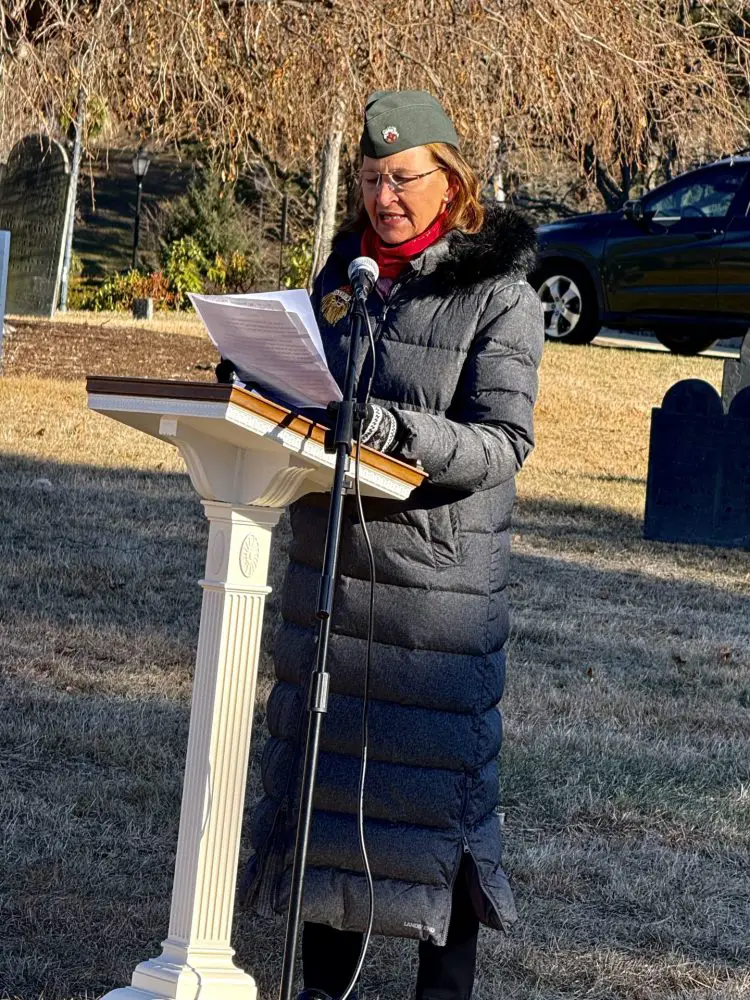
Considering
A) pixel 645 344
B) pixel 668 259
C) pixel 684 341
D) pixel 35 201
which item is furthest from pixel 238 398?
pixel 645 344

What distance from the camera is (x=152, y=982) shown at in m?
2.91

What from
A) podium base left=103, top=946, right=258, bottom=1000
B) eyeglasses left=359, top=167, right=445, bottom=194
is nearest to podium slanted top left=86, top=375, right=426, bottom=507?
eyeglasses left=359, top=167, right=445, bottom=194

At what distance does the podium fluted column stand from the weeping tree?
8130 mm

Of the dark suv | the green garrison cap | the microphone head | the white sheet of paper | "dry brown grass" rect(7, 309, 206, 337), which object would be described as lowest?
the white sheet of paper

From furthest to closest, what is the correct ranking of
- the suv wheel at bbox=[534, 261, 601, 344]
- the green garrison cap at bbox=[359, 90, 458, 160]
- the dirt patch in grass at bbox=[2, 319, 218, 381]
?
→ the suv wheel at bbox=[534, 261, 601, 344] → the dirt patch in grass at bbox=[2, 319, 218, 381] → the green garrison cap at bbox=[359, 90, 458, 160]

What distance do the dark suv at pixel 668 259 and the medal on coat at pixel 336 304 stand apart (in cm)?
1239

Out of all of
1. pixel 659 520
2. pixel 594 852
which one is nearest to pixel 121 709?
pixel 594 852

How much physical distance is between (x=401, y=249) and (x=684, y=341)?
15044 mm

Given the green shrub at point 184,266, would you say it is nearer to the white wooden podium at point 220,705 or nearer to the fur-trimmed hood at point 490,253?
the fur-trimmed hood at point 490,253

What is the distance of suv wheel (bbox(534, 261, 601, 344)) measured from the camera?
16156 mm

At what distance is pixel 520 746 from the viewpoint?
555cm

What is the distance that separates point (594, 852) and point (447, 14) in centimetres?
858

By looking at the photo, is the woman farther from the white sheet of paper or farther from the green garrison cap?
the white sheet of paper

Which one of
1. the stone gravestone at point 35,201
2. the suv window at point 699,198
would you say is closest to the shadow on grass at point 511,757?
the stone gravestone at point 35,201
